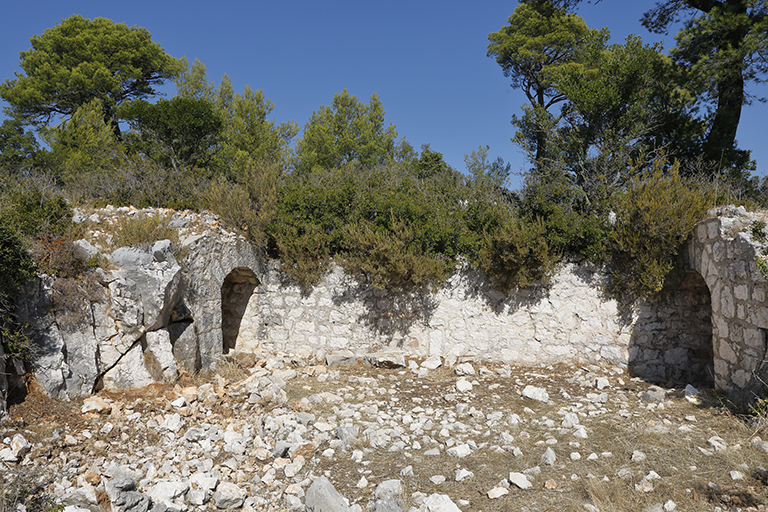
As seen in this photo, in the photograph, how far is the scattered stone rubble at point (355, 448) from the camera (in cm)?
396

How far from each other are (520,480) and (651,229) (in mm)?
5045

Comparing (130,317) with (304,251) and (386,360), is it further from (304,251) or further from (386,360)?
(386,360)

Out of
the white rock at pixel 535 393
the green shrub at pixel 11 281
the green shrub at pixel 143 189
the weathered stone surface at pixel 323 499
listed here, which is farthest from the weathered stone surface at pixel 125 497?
the green shrub at pixel 143 189

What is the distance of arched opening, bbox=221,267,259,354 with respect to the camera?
348 inches

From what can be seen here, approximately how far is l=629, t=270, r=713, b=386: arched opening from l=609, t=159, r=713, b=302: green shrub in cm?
46

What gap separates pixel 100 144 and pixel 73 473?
1598cm

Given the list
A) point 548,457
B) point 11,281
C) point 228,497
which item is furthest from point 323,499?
point 11,281

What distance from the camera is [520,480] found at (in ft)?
13.5

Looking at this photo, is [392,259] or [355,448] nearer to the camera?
[355,448]

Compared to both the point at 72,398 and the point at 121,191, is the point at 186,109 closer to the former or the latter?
the point at 121,191

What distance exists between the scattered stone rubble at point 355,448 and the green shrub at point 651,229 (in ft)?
5.99

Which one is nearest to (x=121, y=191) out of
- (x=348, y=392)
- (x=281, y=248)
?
(x=281, y=248)

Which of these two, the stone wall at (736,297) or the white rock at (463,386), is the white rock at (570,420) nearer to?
the white rock at (463,386)

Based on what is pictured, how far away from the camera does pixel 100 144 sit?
16375 millimetres
